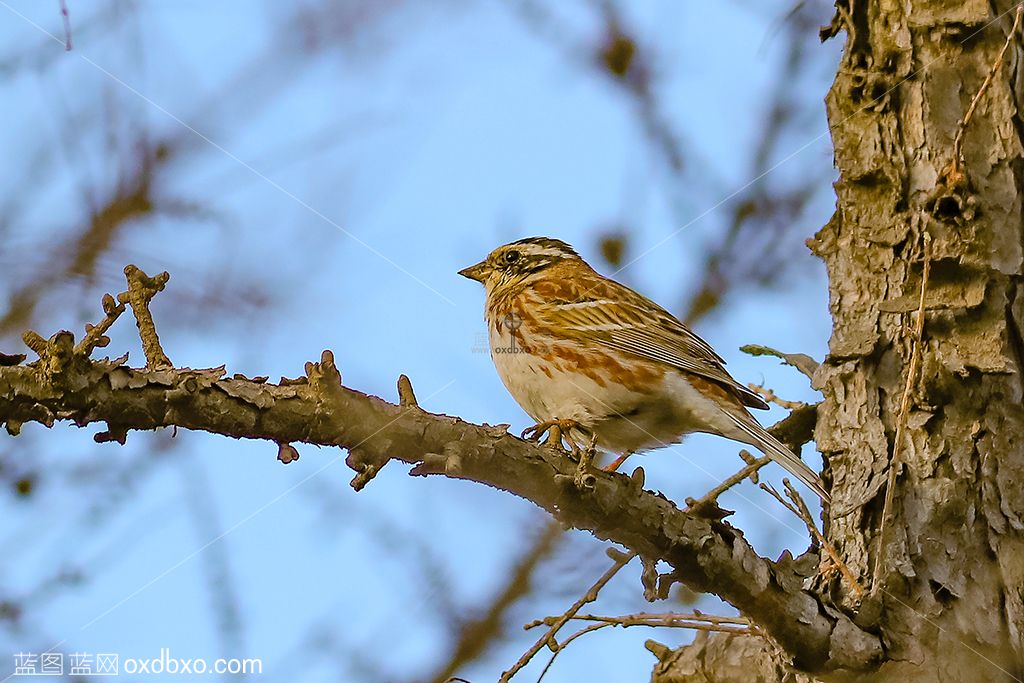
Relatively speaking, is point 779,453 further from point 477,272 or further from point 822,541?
point 477,272

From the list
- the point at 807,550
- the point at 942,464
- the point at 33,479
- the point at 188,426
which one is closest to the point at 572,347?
the point at 807,550

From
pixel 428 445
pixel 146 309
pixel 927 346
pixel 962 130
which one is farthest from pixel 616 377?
pixel 146 309

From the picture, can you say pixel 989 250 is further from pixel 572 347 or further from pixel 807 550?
pixel 572 347

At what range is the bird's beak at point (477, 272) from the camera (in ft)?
23.3

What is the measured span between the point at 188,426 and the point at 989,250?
3.22 metres

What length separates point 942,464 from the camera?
442cm

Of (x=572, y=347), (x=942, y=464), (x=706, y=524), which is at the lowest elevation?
(x=706, y=524)

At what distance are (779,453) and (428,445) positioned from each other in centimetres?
218

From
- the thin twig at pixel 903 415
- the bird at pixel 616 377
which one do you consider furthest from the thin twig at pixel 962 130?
the bird at pixel 616 377

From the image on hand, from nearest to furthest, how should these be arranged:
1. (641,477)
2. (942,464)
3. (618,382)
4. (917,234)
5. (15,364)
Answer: (15,364) < (641,477) < (942,464) < (917,234) < (618,382)

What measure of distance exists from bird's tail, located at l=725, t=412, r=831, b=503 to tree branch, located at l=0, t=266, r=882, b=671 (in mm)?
547

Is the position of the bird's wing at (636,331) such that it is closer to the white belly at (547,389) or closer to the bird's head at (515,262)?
the white belly at (547,389)

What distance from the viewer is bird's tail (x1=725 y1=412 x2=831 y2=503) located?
4730 mm

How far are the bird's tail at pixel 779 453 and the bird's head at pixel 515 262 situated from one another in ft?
6.21
